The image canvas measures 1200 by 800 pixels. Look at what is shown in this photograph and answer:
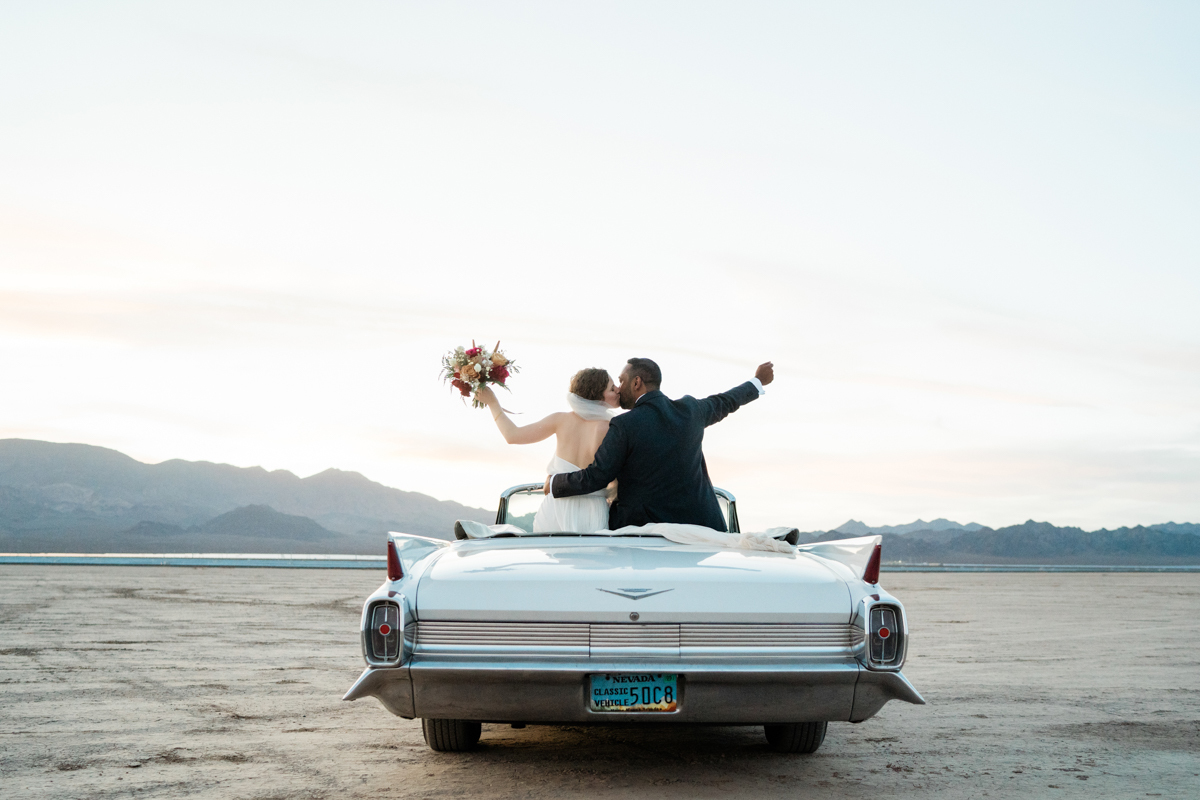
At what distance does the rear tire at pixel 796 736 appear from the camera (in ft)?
16.2

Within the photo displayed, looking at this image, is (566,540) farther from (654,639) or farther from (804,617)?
(804,617)

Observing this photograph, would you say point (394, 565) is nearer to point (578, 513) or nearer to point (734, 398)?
point (578, 513)

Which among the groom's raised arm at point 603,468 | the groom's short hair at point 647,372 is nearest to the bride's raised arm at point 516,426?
the groom's short hair at point 647,372

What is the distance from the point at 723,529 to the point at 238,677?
14.1 feet

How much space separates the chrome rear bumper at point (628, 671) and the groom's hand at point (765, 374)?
2.56m

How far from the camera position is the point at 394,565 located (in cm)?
435

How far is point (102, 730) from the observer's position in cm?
552

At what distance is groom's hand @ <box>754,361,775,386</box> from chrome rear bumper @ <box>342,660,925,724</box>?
2.56 m

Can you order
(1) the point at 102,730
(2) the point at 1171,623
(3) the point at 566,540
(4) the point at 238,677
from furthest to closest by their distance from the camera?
(2) the point at 1171,623, (4) the point at 238,677, (1) the point at 102,730, (3) the point at 566,540

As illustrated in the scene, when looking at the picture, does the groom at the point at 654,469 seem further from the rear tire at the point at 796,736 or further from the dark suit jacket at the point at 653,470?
the rear tire at the point at 796,736

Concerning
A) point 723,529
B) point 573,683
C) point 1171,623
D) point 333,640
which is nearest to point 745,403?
point 723,529

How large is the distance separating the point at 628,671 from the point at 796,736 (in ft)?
4.87

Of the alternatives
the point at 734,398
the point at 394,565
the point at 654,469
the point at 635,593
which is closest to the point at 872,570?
the point at 635,593

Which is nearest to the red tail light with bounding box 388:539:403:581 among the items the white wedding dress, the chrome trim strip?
the chrome trim strip
